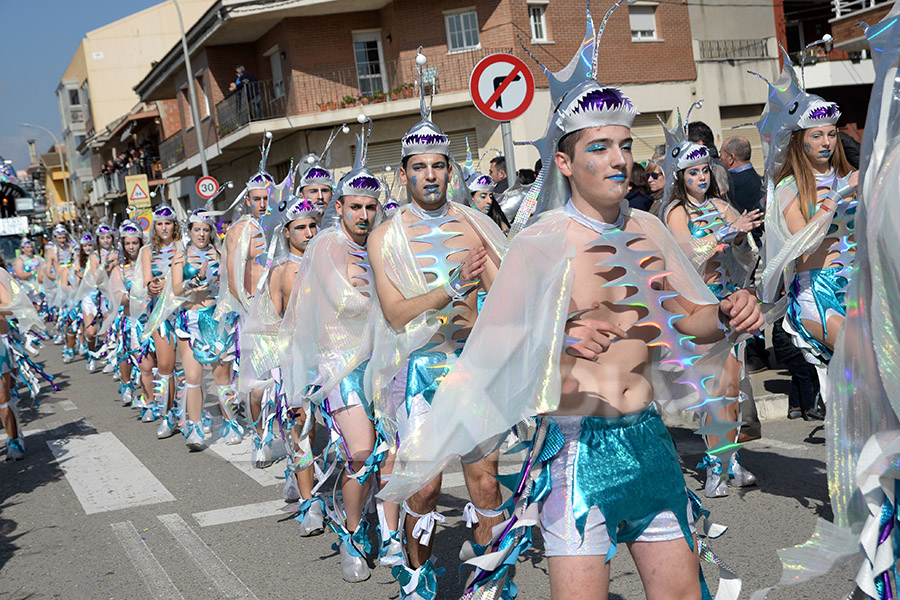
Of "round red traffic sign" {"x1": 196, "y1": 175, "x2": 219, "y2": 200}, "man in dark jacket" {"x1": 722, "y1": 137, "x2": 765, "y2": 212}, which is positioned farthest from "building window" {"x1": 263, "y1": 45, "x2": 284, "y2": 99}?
"man in dark jacket" {"x1": 722, "y1": 137, "x2": 765, "y2": 212}

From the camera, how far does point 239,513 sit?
6.62 m

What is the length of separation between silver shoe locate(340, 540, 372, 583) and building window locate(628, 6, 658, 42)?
22910 millimetres

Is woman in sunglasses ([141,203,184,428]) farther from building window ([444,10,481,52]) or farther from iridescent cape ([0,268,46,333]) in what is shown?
building window ([444,10,481,52])

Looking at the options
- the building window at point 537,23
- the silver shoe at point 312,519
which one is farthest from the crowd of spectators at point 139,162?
the silver shoe at point 312,519

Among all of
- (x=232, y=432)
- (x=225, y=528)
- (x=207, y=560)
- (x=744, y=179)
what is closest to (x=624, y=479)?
(x=207, y=560)

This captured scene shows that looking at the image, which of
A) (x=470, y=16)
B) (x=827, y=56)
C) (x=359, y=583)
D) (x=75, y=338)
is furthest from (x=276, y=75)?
(x=359, y=583)

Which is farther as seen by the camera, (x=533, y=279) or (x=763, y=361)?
(x=763, y=361)

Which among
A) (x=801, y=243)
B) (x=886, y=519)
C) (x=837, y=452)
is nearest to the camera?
(x=886, y=519)

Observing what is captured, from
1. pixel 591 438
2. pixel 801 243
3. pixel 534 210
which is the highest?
pixel 534 210

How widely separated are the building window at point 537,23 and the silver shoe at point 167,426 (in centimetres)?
1765

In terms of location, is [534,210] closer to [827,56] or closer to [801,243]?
[801,243]

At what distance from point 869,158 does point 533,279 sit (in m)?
1.07

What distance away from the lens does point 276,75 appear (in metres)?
28.9

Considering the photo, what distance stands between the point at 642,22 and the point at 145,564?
23419 mm
